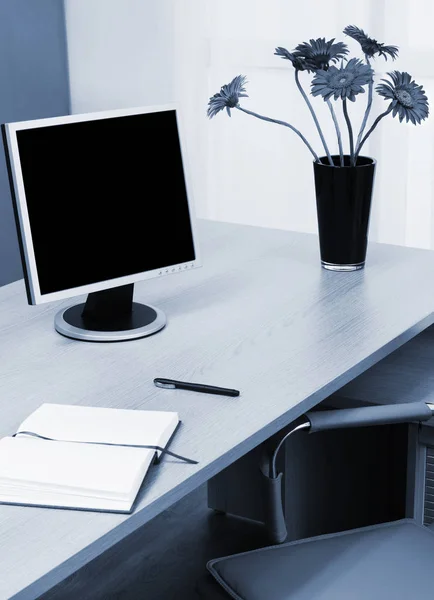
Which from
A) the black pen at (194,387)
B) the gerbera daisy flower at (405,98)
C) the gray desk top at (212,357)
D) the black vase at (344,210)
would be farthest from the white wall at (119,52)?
the black pen at (194,387)

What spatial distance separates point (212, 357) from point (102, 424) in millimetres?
345

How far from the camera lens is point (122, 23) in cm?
393

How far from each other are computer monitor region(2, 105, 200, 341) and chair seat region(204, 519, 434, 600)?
53cm

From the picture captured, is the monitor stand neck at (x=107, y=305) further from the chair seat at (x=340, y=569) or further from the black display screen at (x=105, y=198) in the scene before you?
the chair seat at (x=340, y=569)

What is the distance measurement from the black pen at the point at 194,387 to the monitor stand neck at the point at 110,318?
0.76ft

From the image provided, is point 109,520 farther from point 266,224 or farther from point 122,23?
point 122,23

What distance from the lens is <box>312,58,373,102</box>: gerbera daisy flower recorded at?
6.61 ft

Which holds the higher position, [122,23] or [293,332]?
[122,23]

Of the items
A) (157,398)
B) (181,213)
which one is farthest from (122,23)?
(157,398)

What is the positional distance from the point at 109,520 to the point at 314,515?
3.52ft

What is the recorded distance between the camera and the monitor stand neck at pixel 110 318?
184 centimetres

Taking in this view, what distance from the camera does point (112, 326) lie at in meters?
1.88

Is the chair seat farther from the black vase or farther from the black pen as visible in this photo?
the black vase

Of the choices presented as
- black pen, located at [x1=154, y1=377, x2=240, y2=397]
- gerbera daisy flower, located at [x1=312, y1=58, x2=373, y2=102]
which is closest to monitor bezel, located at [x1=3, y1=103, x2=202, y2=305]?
black pen, located at [x1=154, y1=377, x2=240, y2=397]
